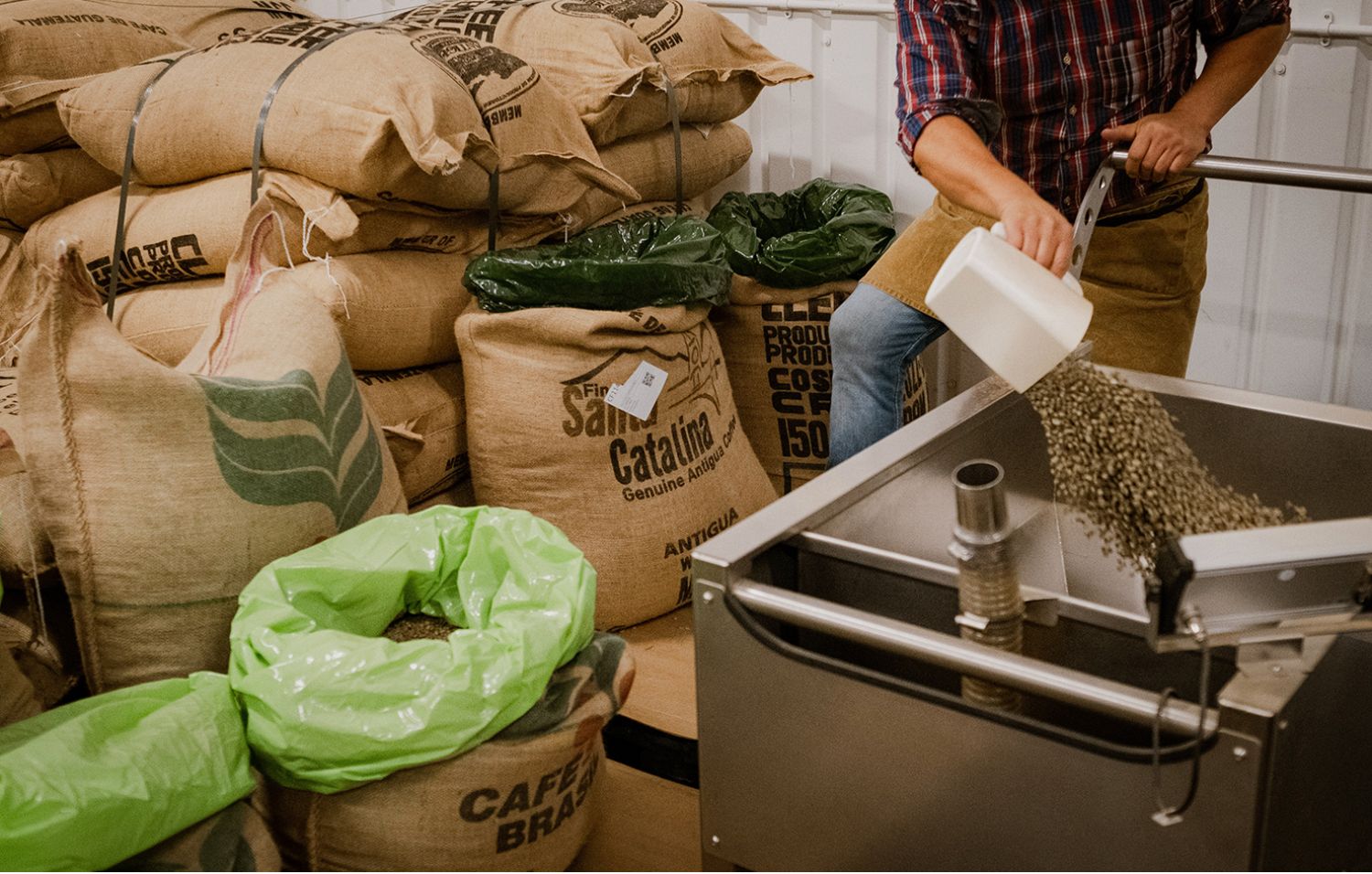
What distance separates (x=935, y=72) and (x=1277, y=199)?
109 centimetres

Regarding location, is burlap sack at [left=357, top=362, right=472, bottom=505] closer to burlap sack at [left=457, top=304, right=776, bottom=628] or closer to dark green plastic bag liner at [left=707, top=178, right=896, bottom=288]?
burlap sack at [left=457, top=304, right=776, bottom=628]

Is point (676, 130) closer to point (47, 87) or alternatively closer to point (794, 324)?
point (794, 324)

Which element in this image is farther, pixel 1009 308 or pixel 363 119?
pixel 363 119

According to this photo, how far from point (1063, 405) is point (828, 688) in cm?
31

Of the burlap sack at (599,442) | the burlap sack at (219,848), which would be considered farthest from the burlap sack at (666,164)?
the burlap sack at (219,848)

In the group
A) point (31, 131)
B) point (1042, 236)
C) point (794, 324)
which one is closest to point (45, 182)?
point (31, 131)

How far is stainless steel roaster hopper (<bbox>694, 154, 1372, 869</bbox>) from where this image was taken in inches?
30.0

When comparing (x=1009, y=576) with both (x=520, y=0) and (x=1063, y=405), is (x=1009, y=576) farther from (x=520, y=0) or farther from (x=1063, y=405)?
(x=520, y=0)

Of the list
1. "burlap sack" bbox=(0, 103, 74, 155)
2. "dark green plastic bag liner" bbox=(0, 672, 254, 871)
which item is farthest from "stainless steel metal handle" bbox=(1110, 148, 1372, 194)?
"burlap sack" bbox=(0, 103, 74, 155)

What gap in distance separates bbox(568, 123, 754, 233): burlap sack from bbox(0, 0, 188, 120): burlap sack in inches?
34.8

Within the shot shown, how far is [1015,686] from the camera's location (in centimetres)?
82

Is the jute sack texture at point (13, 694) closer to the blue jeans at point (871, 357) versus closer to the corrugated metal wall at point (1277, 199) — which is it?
the blue jeans at point (871, 357)

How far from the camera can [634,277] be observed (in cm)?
211

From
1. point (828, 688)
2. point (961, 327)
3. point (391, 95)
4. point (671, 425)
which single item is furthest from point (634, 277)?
point (828, 688)
